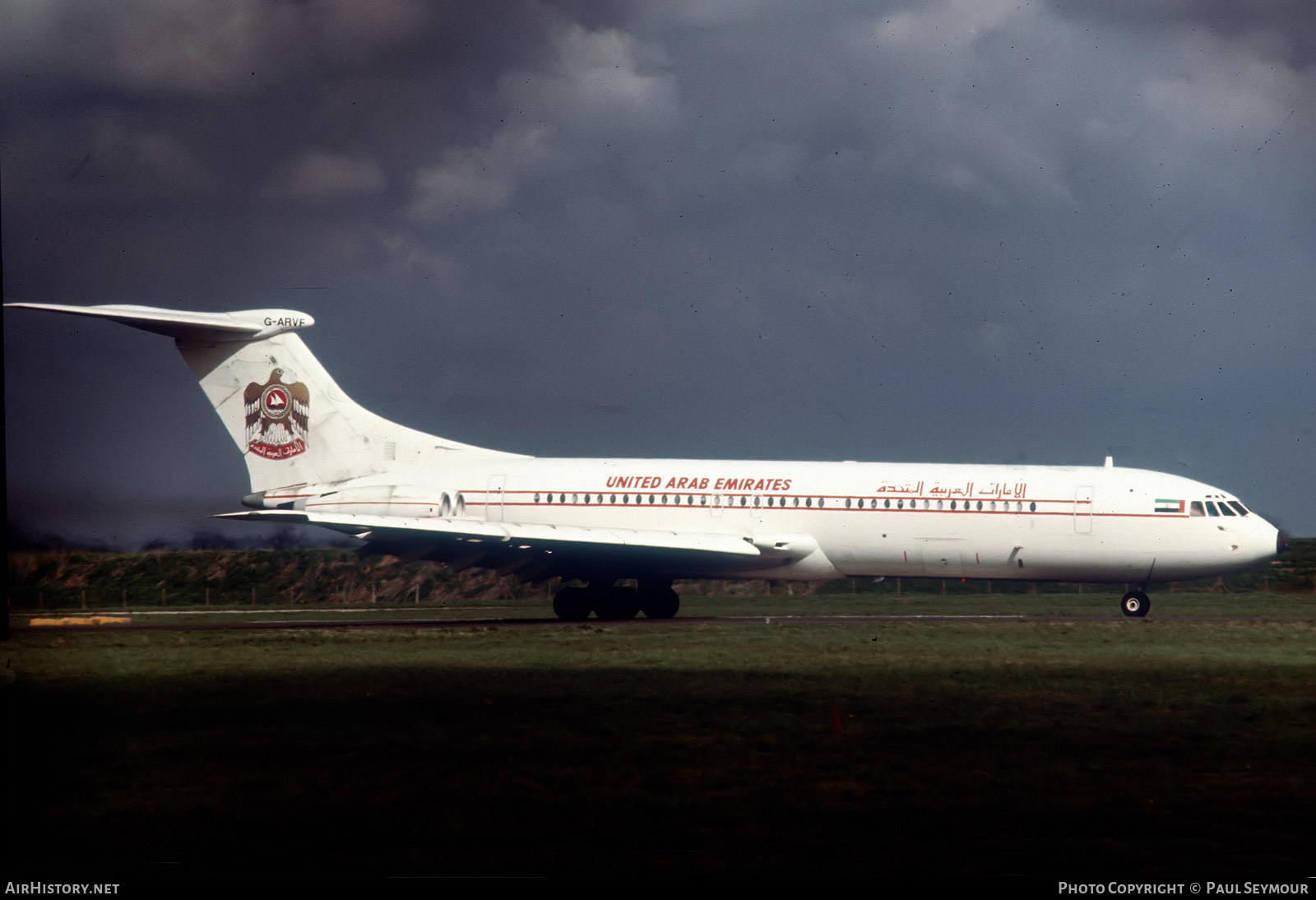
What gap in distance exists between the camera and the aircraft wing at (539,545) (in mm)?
31953

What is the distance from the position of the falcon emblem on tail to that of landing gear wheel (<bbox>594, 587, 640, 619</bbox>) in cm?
967

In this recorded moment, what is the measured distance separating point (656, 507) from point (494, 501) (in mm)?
4452

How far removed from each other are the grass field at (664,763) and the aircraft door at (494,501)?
13.1 metres

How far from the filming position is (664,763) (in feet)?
39.6

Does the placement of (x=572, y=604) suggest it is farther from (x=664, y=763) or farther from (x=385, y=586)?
(x=664, y=763)

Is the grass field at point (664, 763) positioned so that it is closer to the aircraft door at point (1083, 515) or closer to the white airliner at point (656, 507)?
the aircraft door at point (1083, 515)

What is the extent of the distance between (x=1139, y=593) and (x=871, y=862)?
2694 centimetres

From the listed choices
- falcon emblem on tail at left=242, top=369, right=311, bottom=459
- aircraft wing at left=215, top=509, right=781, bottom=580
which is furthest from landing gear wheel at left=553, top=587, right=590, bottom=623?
falcon emblem on tail at left=242, top=369, right=311, bottom=459

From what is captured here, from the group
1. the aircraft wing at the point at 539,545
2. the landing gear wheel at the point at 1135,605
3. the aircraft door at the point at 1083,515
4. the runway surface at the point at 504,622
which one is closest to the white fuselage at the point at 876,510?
the aircraft door at the point at 1083,515

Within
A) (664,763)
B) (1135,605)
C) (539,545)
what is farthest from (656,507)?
(664,763)

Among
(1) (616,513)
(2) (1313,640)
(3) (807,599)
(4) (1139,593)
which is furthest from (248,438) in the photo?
(2) (1313,640)

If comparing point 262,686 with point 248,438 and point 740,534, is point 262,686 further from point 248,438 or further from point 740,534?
point 248,438

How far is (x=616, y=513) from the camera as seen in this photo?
35.7 m

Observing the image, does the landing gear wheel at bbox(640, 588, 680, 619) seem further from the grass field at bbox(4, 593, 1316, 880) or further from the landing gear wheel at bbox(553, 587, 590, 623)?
the grass field at bbox(4, 593, 1316, 880)
